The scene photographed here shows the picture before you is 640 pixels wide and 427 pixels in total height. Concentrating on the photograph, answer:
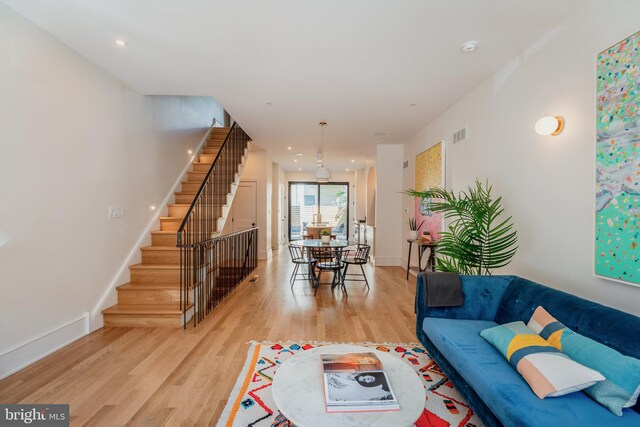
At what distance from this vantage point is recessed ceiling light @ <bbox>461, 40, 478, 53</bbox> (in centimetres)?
279

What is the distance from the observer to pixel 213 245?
4379mm

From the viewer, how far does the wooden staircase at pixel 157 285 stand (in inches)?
135

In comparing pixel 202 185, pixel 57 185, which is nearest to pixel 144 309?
pixel 57 185

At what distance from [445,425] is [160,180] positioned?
4706 mm

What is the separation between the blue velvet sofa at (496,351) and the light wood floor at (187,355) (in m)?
0.87

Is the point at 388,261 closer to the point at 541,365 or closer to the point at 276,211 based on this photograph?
the point at 276,211

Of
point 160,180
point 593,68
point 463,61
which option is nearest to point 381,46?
point 463,61

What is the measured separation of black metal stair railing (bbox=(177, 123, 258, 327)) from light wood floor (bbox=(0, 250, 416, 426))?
Answer: 273 mm

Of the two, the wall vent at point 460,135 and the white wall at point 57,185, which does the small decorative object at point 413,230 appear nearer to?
the wall vent at point 460,135

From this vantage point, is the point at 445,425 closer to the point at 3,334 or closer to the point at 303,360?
the point at 303,360

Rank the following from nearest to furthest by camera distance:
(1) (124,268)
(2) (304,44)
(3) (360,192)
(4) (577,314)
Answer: (4) (577,314) → (2) (304,44) → (1) (124,268) → (3) (360,192)

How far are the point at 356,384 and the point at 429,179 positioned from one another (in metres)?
4.52

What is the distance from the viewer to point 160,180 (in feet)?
15.6

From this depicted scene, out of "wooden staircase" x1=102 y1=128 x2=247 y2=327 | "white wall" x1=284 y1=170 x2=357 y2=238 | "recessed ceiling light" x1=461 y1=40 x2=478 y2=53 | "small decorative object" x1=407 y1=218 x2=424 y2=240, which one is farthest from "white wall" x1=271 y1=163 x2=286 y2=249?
"recessed ceiling light" x1=461 y1=40 x2=478 y2=53
